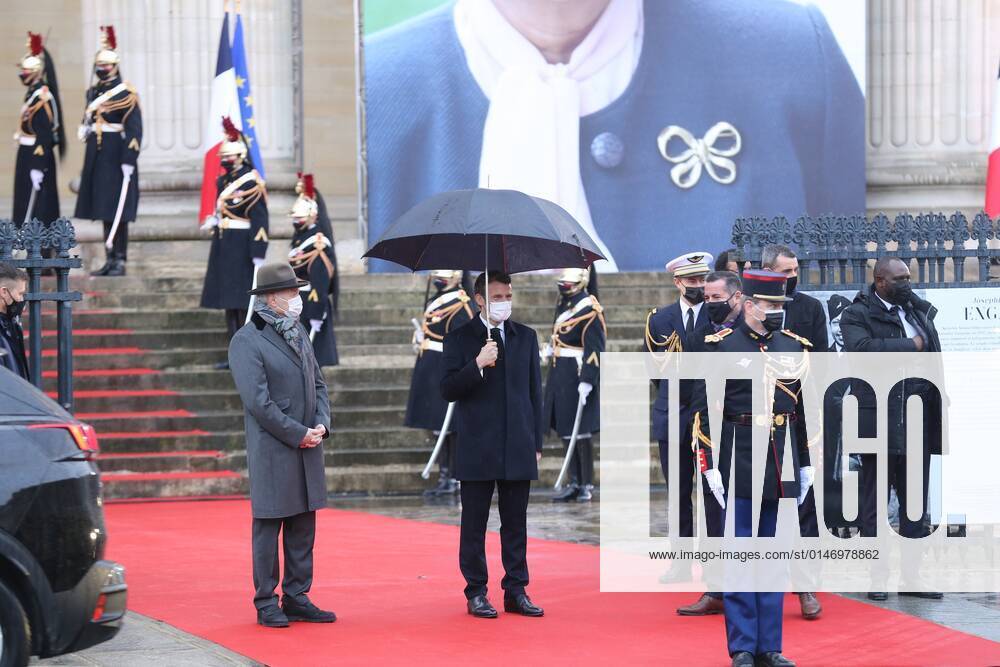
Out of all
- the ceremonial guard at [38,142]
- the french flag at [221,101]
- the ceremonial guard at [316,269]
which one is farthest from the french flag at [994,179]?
the ceremonial guard at [38,142]

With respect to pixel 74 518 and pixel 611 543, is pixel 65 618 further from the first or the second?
pixel 611 543

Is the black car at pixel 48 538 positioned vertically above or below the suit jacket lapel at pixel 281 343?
below

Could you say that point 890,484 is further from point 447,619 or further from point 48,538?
point 48,538

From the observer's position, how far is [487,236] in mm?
9062

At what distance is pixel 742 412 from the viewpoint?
7766 mm

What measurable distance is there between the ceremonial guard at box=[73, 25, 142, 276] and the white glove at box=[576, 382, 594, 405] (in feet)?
19.5

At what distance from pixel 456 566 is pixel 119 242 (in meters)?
8.16

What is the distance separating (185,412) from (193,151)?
4.93 meters

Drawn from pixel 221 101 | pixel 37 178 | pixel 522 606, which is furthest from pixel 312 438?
pixel 37 178

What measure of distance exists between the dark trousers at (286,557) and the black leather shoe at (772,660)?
2481 millimetres

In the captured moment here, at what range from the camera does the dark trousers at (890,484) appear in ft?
32.4

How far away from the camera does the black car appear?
6.63 meters

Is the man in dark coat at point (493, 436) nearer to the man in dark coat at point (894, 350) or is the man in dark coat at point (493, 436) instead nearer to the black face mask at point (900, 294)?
the man in dark coat at point (894, 350)

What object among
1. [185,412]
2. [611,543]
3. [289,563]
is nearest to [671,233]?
[185,412]
